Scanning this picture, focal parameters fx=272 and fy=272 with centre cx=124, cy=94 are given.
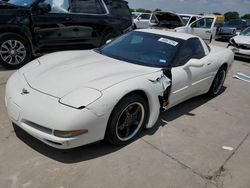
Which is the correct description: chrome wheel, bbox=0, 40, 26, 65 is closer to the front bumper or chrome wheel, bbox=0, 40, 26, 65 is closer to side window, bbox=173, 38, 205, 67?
the front bumper

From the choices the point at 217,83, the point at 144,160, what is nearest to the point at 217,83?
the point at 217,83

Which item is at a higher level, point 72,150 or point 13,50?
point 13,50

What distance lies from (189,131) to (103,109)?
1636 millimetres

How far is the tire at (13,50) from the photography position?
5.76m

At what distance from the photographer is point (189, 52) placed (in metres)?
4.38

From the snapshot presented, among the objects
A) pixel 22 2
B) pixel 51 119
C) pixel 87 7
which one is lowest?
pixel 51 119

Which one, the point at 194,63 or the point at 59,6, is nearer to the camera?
the point at 194,63

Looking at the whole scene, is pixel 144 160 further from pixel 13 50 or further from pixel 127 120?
pixel 13 50

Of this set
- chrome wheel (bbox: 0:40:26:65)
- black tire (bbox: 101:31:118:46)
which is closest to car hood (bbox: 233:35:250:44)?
black tire (bbox: 101:31:118:46)

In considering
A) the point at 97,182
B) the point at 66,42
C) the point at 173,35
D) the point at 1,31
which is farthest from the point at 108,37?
the point at 97,182

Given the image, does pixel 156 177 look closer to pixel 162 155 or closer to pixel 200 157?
pixel 162 155

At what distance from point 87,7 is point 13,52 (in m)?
2.26

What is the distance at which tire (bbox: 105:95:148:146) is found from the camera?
3021 millimetres

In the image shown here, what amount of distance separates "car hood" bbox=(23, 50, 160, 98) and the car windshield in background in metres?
0.19
